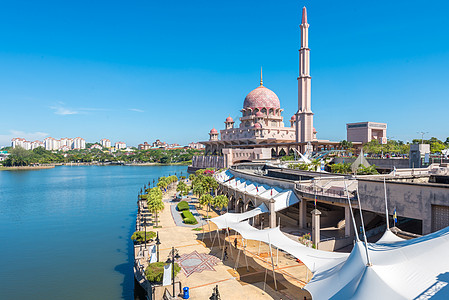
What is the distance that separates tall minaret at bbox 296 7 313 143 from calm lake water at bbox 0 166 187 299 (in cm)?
4053

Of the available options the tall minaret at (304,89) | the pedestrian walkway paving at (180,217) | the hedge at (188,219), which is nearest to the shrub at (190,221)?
the hedge at (188,219)

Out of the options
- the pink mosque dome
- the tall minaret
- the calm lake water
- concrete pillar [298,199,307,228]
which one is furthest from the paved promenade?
the pink mosque dome

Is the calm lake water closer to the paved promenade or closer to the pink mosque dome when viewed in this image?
the paved promenade

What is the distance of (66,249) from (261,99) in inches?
2752

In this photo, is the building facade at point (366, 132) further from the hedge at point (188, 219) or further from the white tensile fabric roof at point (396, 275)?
the white tensile fabric roof at point (396, 275)

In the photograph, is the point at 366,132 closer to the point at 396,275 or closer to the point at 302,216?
the point at 302,216

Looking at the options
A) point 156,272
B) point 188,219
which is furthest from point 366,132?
point 156,272

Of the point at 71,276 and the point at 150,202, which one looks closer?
the point at 71,276

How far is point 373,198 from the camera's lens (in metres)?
19.7

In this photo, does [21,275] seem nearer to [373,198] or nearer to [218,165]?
[373,198]

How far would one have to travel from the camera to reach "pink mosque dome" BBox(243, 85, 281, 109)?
290 feet

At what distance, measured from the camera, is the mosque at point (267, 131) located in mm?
67000

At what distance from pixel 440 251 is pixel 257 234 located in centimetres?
1022

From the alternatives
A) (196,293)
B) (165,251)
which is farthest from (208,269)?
(165,251)
